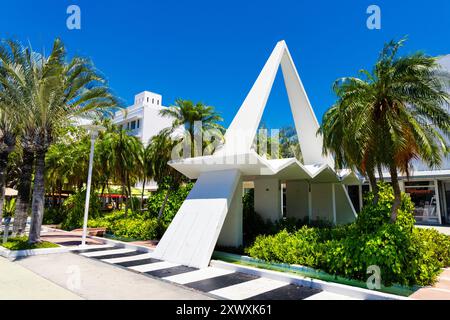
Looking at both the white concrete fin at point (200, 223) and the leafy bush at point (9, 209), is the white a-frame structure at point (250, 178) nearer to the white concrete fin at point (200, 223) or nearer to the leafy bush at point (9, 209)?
the white concrete fin at point (200, 223)

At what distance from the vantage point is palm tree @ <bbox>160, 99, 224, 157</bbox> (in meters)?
15.4

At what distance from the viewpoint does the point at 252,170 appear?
10.9m

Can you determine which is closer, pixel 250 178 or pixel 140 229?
pixel 250 178

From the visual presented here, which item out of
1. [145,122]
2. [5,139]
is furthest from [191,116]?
[145,122]

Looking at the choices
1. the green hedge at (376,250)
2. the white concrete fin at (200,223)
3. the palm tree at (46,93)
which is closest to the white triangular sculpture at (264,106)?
the white concrete fin at (200,223)

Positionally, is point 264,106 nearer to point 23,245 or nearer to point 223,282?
point 223,282

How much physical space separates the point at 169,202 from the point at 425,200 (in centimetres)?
2053

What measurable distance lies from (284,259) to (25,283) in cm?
731

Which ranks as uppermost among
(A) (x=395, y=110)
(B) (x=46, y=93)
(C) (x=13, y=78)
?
(C) (x=13, y=78)

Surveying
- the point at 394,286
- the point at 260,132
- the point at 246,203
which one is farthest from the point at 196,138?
the point at 260,132

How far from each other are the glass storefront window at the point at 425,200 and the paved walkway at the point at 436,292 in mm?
17830

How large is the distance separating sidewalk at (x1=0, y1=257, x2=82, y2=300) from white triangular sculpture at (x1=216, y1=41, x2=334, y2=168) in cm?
687

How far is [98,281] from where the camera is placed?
7.36m
